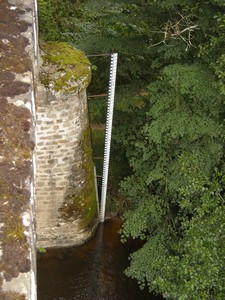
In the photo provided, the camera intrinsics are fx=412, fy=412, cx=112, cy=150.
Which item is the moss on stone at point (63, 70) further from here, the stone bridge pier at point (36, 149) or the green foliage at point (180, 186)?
the green foliage at point (180, 186)

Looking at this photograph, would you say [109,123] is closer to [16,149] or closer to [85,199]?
[85,199]

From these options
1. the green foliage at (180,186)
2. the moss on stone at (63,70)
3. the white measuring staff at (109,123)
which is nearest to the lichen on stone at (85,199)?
the white measuring staff at (109,123)

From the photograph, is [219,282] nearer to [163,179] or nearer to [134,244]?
[163,179]

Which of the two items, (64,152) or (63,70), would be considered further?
(64,152)

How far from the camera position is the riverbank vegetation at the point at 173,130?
5645 millimetres

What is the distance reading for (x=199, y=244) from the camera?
5.37m

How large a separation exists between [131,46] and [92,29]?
2.61m

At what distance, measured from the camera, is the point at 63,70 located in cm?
589

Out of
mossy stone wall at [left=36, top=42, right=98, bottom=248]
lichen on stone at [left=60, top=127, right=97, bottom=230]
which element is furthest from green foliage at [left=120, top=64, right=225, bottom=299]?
mossy stone wall at [left=36, top=42, right=98, bottom=248]

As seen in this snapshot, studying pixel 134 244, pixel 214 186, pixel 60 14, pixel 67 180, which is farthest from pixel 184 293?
pixel 60 14

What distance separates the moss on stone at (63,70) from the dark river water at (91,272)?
12.5 ft

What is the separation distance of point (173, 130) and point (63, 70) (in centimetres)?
192

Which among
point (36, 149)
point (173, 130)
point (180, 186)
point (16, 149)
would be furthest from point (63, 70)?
point (180, 186)

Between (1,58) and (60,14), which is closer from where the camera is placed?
(1,58)
